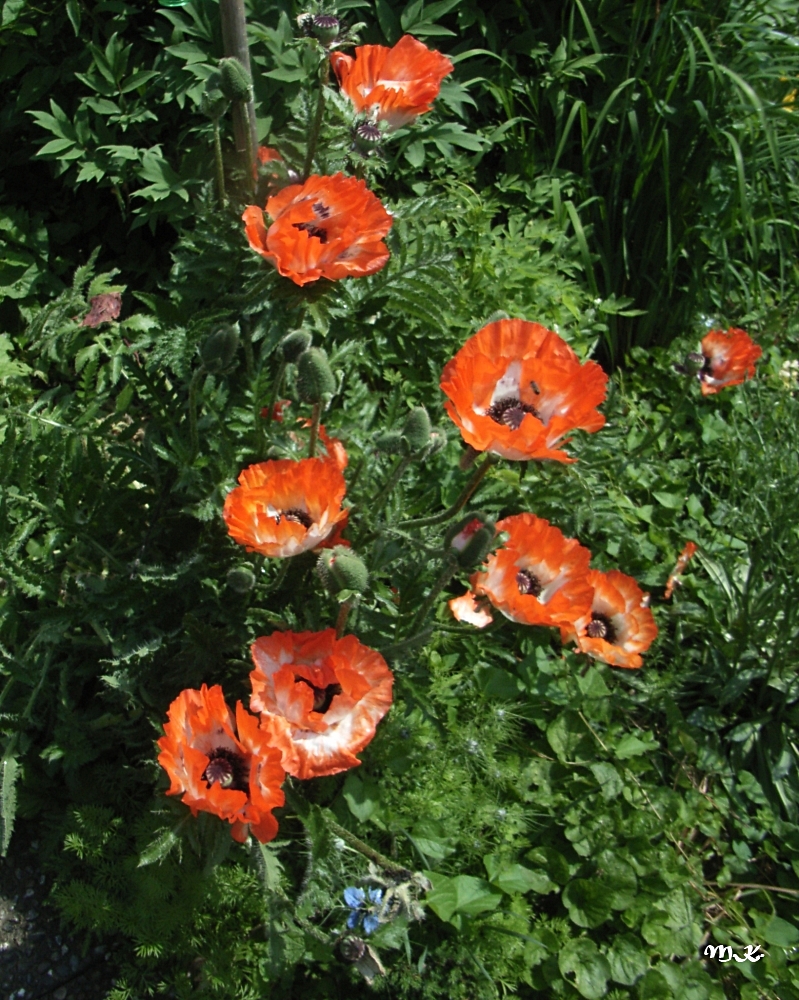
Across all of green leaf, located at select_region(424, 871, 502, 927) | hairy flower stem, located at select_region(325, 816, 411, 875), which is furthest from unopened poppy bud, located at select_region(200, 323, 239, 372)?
green leaf, located at select_region(424, 871, 502, 927)

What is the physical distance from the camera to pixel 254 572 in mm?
1717

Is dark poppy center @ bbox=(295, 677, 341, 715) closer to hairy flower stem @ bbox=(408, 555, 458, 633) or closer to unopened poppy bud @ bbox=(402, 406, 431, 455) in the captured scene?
hairy flower stem @ bbox=(408, 555, 458, 633)

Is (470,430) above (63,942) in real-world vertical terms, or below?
above

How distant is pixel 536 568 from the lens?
1.78 meters

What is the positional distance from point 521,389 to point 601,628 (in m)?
0.78

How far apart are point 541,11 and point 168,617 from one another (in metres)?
2.53

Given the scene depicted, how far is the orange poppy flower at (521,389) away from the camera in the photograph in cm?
140

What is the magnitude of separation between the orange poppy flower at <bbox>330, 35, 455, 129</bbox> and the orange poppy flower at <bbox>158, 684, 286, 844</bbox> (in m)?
1.27

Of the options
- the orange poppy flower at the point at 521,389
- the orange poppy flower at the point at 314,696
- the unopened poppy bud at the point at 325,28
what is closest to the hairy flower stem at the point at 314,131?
the unopened poppy bud at the point at 325,28

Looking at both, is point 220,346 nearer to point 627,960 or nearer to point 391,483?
point 391,483

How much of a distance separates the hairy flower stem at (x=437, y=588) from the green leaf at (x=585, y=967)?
768 mm

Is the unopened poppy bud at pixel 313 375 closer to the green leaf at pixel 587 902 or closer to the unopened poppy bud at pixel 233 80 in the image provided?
the unopened poppy bud at pixel 233 80

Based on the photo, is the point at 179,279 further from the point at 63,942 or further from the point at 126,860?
the point at 63,942

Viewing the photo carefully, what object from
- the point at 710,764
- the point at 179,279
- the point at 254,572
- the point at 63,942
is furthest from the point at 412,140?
the point at 63,942
